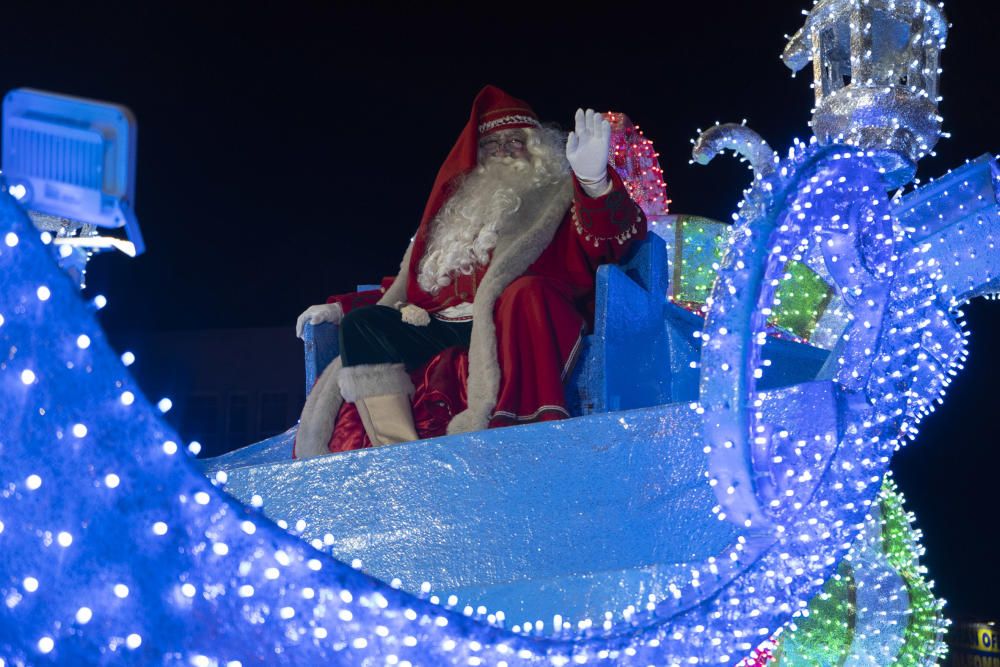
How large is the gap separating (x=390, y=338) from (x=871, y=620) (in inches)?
63.8

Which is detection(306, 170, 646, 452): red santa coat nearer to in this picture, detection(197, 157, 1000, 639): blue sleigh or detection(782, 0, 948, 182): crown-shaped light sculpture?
detection(197, 157, 1000, 639): blue sleigh

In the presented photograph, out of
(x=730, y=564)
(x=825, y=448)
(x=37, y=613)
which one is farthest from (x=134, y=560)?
(x=825, y=448)

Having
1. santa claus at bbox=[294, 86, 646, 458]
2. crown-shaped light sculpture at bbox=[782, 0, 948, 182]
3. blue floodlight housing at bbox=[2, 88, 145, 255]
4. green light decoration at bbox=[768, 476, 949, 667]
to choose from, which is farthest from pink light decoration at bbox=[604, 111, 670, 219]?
blue floodlight housing at bbox=[2, 88, 145, 255]

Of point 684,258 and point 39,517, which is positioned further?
point 684,258

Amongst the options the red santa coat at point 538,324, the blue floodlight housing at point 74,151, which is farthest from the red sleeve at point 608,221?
the blue floodlight housing at point 74,151

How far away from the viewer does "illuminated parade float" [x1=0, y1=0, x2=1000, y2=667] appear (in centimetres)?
152

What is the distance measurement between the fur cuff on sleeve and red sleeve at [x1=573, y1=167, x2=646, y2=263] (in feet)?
2.12

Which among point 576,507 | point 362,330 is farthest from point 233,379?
point 576,507

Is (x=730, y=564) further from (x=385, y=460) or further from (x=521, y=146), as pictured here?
(x=521, y=146)

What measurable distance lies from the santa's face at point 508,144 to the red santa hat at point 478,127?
17 mm

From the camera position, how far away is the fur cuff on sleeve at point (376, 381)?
3318 millimetres

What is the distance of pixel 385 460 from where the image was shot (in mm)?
2889

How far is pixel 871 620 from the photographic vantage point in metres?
3.38

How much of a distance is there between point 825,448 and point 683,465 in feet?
1.04
